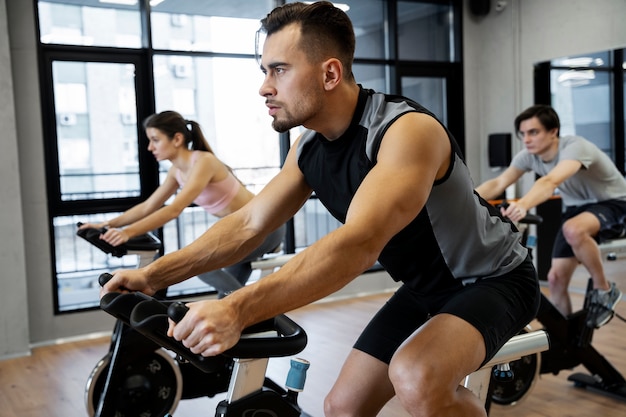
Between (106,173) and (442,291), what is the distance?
12.9 ft

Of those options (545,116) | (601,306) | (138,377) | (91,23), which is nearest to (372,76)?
(91,23)

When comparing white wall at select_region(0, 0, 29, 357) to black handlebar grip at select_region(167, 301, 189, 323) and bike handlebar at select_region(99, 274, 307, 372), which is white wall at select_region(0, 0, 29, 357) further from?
black handlebar grip at select_region(167, 301, 189, 323)

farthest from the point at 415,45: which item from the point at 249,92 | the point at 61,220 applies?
the point at 61,220

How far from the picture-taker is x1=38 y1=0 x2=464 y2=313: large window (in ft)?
16.6

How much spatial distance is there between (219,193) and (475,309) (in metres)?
2.24

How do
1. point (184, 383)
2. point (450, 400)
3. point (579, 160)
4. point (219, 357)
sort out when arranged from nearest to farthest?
point (219, 357) < point (450, 400) < point (184, 383) < point (579, 160)

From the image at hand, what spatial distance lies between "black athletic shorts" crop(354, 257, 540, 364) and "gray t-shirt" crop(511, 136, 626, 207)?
1.97 m

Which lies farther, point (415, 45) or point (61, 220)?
point (415, 45)

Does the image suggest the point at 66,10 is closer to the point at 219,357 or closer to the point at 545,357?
the point at 545,357

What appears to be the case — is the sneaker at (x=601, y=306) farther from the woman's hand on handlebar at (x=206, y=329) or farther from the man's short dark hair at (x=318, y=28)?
the woman's hand on handlebar at (x=206, y=329)

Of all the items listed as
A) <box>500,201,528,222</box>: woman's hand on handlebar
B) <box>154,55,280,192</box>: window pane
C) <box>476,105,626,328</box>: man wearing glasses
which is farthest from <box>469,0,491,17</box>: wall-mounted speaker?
<box>500,201,528,222</box>: woman's hand on handlebar

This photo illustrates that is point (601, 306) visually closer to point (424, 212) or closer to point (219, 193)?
point (219, 193)

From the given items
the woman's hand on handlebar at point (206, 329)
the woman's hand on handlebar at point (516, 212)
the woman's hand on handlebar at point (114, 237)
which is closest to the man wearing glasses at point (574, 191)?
the woman's hand on handlebar at point (516, 212)

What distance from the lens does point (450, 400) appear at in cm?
158
